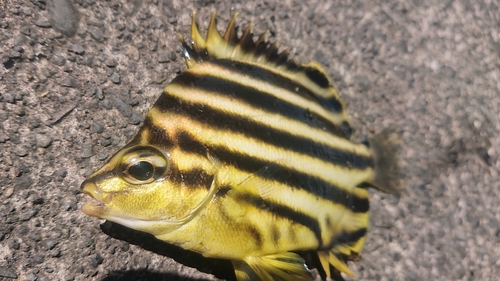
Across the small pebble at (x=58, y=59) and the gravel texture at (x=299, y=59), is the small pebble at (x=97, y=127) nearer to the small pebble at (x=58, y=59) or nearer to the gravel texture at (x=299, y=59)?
the gravel texture at (x=299, y=59)

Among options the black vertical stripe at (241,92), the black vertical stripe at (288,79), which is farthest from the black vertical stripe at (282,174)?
the black vertical stripe at (288,79)

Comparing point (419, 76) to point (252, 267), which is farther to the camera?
point (419, 76)

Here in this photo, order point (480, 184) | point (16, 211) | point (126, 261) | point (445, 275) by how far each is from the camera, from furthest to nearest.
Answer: point (480, 184), point (445, 275), point (126, 261), point (16, 211)

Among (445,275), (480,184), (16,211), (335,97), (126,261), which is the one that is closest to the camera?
(16,211)

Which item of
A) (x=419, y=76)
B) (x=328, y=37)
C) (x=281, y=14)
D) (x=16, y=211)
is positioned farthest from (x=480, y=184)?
(x=16, y=211)

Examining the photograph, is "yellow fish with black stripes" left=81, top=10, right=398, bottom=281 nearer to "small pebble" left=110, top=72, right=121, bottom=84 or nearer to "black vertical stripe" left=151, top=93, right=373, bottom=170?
"black vertical stripe" left=151, top=93, right=373, bottom=170

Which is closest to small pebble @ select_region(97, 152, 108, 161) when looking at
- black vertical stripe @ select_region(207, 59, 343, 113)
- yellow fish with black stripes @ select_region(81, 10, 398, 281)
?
yellow fish with black stripes @ select_region(81, 10, 398, 281)

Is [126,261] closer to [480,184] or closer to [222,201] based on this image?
[222,201]
